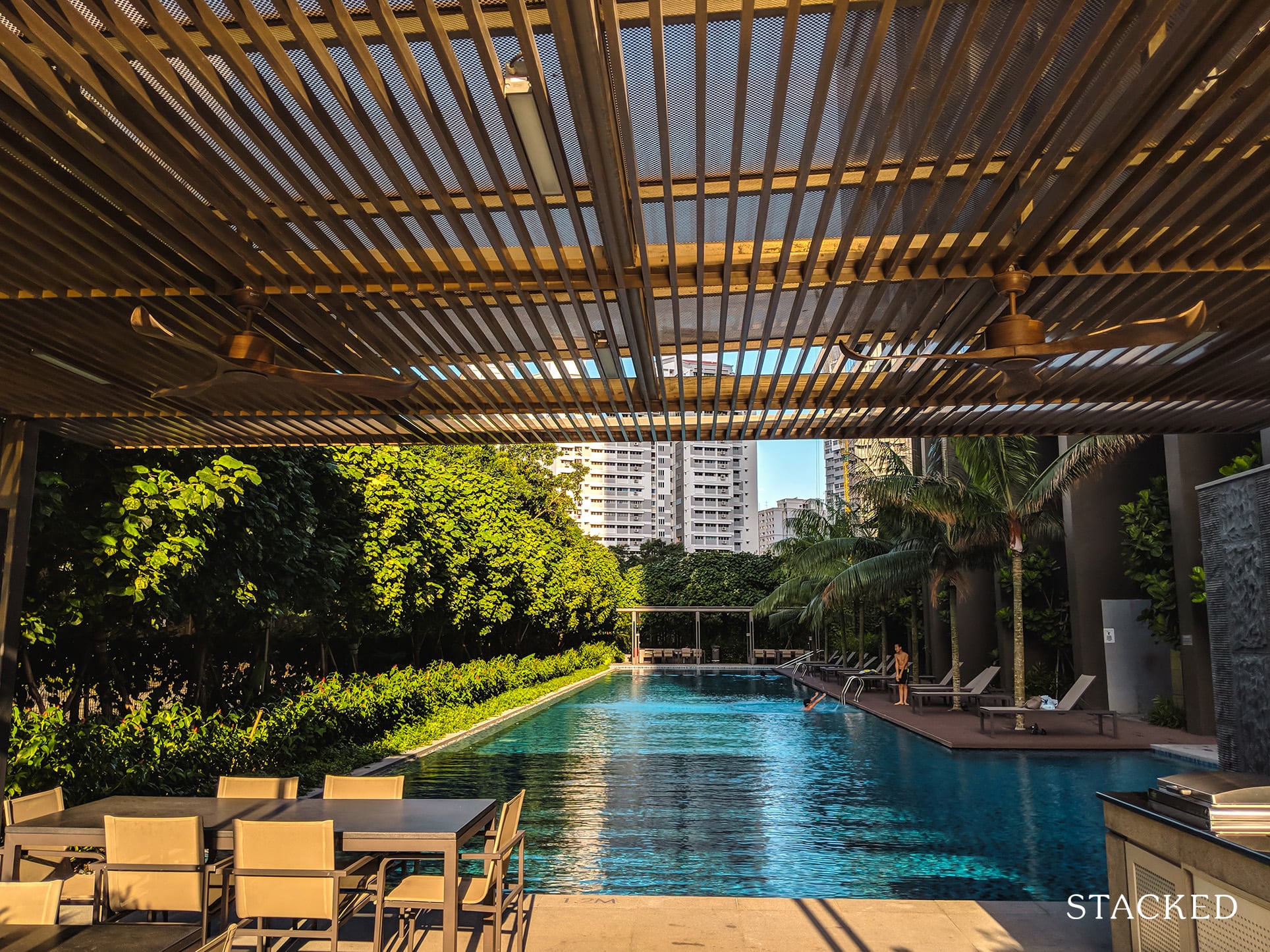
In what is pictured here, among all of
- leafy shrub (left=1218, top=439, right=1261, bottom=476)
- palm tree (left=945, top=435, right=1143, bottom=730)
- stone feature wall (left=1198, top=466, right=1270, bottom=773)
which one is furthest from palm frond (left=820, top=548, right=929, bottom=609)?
stone feature wall (left=1198, top=466, right=1270, bottom=773)

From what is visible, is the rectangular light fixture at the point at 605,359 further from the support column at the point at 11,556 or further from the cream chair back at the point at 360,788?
the support column at the point at 11,556

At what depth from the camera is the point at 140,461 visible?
24.7 ft

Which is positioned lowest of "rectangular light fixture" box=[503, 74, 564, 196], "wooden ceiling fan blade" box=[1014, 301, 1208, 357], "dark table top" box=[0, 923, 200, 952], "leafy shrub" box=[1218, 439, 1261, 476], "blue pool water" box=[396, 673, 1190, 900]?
"blue pool water" box=[396, 673, 1190, 900]

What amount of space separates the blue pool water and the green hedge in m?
1.25

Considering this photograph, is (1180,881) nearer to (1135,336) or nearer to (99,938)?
(1135,336)

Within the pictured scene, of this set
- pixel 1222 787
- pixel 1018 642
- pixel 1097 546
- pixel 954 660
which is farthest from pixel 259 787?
pixel 1097 546

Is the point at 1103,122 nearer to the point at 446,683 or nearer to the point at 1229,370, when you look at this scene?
the point at 1229,370

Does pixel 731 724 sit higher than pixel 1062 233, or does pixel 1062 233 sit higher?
pixel 1062 233

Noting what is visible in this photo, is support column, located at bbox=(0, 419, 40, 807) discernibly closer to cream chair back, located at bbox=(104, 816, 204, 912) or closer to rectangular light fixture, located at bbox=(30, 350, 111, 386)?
rectangular light fixture, located at bbox=(30, 350, 111, 386)

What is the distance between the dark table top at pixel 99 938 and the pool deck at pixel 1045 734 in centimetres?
1257

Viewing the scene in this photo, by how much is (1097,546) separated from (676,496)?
390ft

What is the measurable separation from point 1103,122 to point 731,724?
16110 mm

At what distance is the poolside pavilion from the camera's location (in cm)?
277

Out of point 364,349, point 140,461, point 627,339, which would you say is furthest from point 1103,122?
point 140,461
